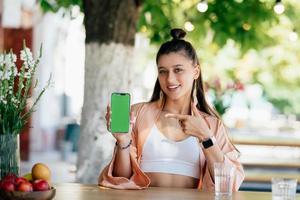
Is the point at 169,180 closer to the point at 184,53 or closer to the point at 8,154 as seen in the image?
the point at 184,53

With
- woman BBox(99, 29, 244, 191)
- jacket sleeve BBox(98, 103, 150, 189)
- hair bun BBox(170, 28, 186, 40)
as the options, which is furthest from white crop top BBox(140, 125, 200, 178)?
hair bun BBox(170, 28, 186, 40)

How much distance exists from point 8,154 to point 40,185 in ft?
1.17

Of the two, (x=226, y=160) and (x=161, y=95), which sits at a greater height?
(x=161, y=95)

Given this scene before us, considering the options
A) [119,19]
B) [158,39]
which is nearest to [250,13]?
[158,39]

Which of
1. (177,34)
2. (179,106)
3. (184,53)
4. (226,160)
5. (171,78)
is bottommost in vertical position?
(226,160)

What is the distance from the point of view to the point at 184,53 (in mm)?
3328

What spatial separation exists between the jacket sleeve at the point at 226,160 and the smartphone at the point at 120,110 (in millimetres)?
496

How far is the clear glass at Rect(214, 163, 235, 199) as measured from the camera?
2.99 metres

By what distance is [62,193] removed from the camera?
121 inches

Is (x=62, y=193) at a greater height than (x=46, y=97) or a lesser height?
lesser

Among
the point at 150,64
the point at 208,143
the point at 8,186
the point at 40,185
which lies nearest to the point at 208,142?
the point at 208,143

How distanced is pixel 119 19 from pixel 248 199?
8.35 ft

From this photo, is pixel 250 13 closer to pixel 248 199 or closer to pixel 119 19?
pixel 119 19

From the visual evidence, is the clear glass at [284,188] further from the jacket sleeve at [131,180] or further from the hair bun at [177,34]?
the hair bun at [177,34]
